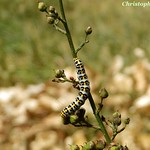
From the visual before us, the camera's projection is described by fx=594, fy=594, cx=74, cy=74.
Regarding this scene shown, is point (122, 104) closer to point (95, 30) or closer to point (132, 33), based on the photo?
point (132, 33)

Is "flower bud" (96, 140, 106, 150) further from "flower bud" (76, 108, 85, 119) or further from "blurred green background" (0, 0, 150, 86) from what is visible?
"blurred green background" (0, 0, 150, 86)

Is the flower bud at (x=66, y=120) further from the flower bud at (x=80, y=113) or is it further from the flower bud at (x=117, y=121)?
the flower bud at (x=117, y=121)

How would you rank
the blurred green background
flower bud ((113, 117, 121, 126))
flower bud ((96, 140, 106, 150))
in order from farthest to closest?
the blurred green background
flower bud ((113, 117, 121, 126))
flower bud ((96, 140, 106, 150))

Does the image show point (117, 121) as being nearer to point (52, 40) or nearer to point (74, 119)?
point (74, 119)

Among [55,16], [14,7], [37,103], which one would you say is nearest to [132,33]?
[14,7]

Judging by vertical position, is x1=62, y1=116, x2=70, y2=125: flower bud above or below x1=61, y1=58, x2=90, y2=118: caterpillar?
below

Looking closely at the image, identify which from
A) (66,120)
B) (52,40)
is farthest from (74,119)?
(52,40)

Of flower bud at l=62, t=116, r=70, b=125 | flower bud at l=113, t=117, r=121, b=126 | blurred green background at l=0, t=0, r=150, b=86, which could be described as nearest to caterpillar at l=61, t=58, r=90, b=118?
flower bud at l=62, t=116, r=70, b=125
